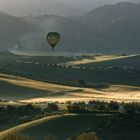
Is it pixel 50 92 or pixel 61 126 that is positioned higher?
pixel 50 92

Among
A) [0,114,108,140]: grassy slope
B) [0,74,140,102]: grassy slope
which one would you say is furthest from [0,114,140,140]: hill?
[0,74,140,102]: grassy slope

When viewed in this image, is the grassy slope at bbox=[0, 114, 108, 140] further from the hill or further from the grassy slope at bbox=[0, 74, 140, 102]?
the grassy slope at bbox=[0, 74, 140, 102]

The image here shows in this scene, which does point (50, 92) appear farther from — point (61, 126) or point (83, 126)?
point (83, 126)

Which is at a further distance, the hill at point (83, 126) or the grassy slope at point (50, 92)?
the grassy slope at point (50, 92)

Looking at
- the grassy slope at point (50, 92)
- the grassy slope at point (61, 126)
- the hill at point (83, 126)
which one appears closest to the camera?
the hill at point (83, 126)

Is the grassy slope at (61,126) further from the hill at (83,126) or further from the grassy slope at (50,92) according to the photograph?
the grassy slope at (50,92)

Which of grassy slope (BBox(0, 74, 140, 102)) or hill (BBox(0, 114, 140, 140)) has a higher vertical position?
grassy slope (BBox(0, 74, 140, 102))

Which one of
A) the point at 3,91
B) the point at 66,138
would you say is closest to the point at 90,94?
the point at 3,91

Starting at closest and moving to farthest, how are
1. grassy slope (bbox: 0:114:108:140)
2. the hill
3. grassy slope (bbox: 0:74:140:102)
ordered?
the hill → grassy slope (bbox: 0:114:108:140) → grassy slope (bbox: 0:74:140:102)

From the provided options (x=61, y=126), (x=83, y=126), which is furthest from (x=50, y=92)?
(x=83, y=126)

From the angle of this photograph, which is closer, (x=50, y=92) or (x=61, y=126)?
(x=61, y=126)

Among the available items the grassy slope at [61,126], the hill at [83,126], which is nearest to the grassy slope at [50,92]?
the grassy slope at [61,126]
